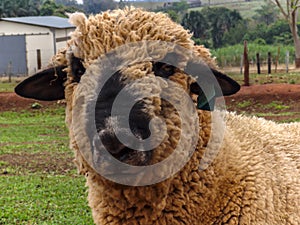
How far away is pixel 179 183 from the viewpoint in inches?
105

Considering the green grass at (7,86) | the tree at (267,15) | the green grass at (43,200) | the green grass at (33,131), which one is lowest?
the green grass at (33,131)

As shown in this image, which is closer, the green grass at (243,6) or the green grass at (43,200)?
the green grass at (43,200)

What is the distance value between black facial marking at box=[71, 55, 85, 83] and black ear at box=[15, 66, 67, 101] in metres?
0.20

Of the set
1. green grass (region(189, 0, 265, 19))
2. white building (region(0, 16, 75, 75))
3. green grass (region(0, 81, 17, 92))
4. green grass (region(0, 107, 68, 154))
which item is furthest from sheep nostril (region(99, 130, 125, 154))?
green grass (region(189, 0, 265, 19))

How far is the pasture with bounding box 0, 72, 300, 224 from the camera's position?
728 cm

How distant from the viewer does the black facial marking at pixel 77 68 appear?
275 cm

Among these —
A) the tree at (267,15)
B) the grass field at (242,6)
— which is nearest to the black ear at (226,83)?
the tree at (267,15)

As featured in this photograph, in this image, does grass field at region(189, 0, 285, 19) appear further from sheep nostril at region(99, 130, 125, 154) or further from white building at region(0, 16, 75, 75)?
sheep nostril at region(99, 130, 125, 154)

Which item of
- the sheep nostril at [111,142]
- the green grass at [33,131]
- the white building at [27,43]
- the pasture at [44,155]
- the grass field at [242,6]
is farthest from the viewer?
the grass field at [242,6]

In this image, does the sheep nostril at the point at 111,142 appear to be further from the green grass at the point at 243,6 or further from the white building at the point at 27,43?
the green grass at the point at 243,6

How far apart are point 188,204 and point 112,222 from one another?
A: 41cm

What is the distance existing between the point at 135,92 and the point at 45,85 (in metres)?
0.90

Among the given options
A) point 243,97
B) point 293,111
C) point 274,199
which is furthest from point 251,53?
point 274,199

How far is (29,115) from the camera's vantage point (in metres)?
19.9
